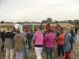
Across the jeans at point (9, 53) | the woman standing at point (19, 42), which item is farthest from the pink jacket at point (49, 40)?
the jeans at point (9, 53)

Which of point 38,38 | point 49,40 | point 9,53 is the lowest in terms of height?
point 9,53

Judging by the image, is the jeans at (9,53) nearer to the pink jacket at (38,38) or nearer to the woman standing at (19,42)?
the woman standing at (19,42)

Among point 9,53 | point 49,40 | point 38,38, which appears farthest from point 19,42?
point 49,40

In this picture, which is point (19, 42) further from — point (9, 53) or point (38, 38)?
point (9, 53)

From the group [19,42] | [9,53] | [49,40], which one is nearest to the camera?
[19,42]

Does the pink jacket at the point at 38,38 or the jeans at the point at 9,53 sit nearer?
the pink jacket at the point at 38,38

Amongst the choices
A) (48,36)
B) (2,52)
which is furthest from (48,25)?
(2,52)

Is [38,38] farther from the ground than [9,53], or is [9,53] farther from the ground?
[38,38]

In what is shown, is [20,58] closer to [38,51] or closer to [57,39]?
[38,51]

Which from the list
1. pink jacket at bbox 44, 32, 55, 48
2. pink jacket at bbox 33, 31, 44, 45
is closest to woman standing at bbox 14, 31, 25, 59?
pink jacket at bbox 33, 31, 44, 45

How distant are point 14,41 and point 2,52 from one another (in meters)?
5.58

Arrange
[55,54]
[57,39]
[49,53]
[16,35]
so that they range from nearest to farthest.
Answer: [16,35]
[49,53]
[57,39]
[55,54]

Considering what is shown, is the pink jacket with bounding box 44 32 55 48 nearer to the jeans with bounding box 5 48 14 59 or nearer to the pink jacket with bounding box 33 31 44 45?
the pink jacket with bounding box 33 31 44 45

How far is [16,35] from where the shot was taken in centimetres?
1335
